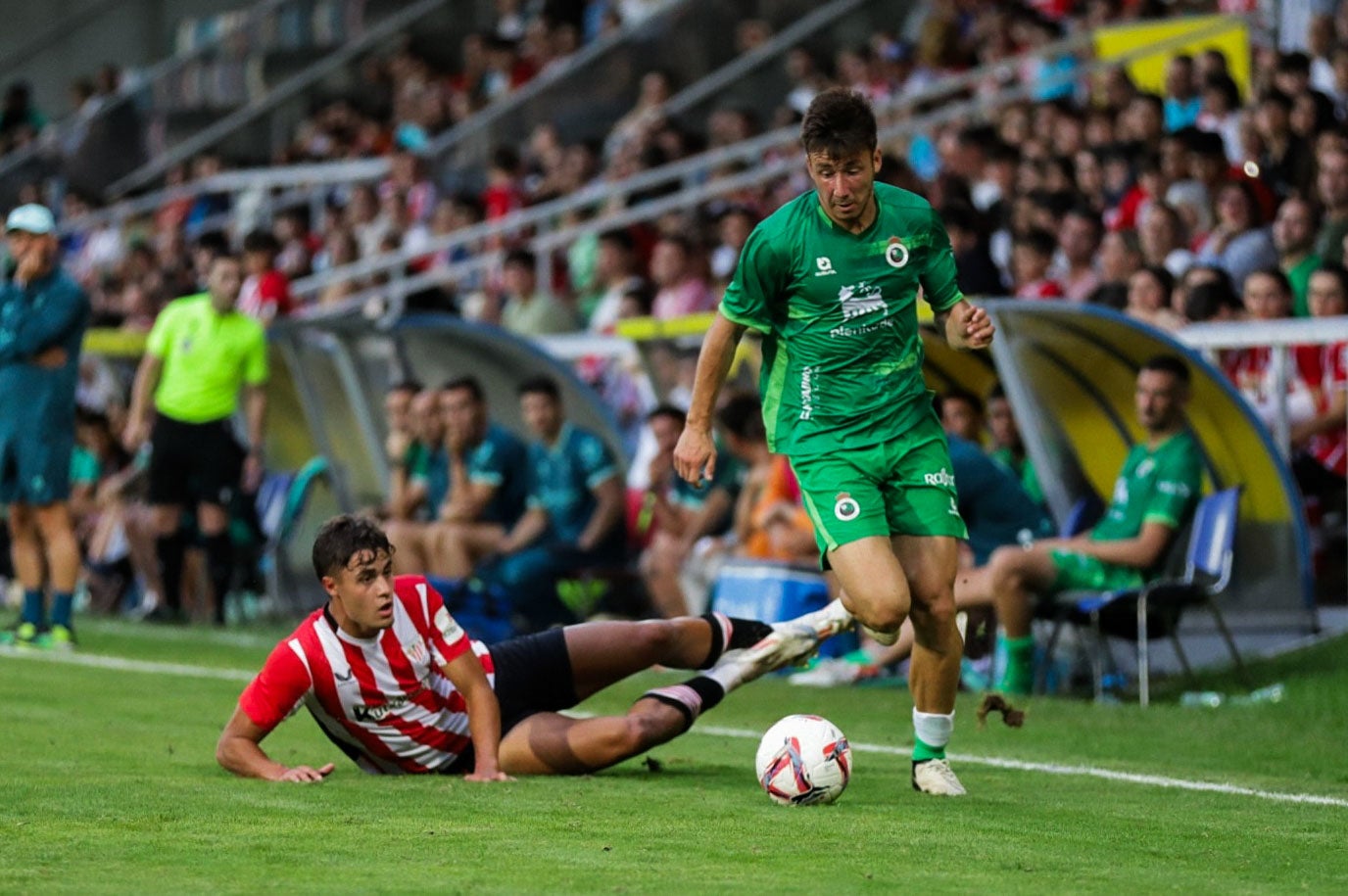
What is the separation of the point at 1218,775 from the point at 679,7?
16606mm

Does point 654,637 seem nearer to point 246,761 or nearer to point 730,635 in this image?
point 730,635

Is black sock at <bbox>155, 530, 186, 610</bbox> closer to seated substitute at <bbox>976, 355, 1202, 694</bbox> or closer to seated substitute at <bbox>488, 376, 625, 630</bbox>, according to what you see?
seated substitute at <bbox>488, 376, 625, 630</bbox>

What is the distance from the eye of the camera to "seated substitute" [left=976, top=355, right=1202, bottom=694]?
37.6 feet

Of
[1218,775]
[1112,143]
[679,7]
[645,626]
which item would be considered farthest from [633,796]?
[679,7]

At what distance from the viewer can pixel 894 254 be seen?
25.3 ft

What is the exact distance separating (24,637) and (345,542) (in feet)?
22.6

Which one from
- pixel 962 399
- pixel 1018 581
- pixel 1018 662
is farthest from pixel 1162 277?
pixel 1018 662

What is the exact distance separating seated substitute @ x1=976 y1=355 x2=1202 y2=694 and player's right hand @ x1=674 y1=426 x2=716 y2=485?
165 inches

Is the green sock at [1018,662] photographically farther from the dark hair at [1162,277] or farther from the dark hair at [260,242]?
the dark hair at [260,242]

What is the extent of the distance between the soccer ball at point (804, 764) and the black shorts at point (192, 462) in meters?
9.66

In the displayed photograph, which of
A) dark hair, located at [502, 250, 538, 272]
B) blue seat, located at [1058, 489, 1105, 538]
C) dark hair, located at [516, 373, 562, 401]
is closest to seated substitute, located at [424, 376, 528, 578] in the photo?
dark hair, located at [516, 373, 562, 401]

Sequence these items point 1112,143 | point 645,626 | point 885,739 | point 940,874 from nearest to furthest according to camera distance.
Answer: point 940,874 < point 645,626 < point 885,739 < point 1112,143

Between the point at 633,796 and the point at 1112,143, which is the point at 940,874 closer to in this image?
the point at 633,796

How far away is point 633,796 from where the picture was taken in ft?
25.0
